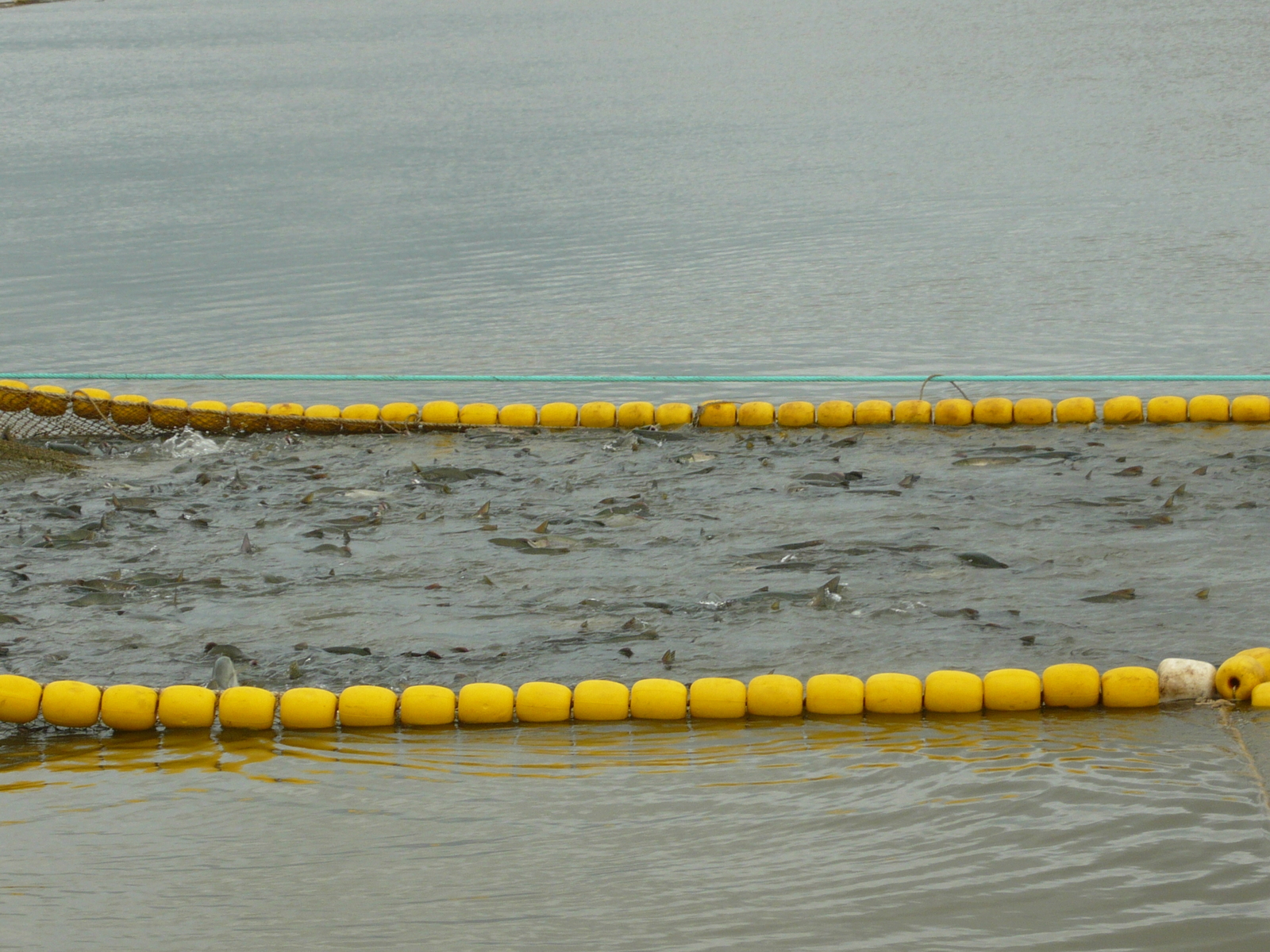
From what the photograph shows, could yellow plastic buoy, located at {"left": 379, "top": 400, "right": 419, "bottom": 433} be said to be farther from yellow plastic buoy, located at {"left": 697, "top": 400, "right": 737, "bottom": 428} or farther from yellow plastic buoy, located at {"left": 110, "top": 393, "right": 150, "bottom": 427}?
yellow plastic buoy, located at {"left": 697, "top": 400, "right": 737, "bottom": 428}

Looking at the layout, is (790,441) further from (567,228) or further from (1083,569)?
(567,228)

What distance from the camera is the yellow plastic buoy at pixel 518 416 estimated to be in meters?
10.9

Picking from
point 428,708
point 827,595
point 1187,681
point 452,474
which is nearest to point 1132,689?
point 1187,681

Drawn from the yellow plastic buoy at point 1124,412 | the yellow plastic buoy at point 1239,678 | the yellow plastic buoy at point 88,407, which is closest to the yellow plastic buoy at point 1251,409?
the yellow plastic buoy at point 1124,412

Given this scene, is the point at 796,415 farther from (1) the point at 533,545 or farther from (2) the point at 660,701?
(2) the point at 660,701

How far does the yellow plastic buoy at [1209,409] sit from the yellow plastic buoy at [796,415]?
277cm

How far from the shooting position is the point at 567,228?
19.4 meters

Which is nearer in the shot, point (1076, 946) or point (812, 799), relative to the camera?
point (1076, 946)

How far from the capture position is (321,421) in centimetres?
1094

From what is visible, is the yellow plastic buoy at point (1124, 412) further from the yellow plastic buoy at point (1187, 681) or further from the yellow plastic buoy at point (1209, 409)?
the yellow plastic buoy at point (1187, 681)

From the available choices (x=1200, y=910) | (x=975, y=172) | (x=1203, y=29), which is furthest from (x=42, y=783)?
(x=1203, y=29)

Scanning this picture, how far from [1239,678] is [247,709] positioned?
15.2ft

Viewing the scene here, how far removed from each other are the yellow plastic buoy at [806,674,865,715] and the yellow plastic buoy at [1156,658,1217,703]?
1.37m

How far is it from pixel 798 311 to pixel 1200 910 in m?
10.2
